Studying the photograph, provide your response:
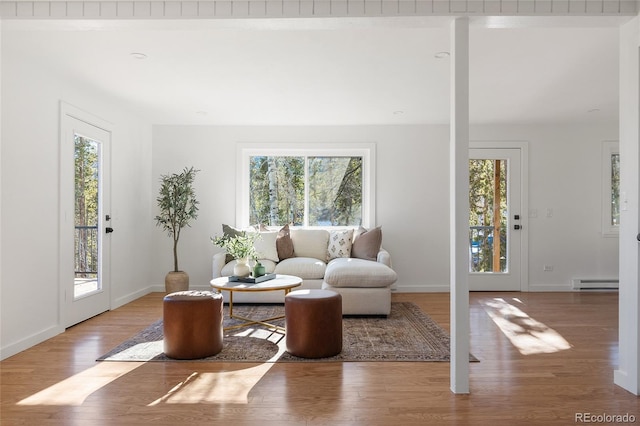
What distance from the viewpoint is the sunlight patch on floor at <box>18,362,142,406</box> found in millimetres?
2648

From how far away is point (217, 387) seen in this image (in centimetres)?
286

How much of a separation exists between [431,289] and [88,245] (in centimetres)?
435

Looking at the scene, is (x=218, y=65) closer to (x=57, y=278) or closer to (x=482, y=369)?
(x=57, y=278)

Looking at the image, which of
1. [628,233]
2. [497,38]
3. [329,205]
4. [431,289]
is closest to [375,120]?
[329,205]

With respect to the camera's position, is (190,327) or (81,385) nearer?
(81,385)

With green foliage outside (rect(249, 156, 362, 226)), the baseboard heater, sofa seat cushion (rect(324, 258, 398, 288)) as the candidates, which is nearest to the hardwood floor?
sofa seat cushion (rect(324, 258, 398, 288))

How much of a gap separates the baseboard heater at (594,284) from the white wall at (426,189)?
10cm

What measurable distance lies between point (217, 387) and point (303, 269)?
263 cm

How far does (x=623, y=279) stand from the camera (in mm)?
2902

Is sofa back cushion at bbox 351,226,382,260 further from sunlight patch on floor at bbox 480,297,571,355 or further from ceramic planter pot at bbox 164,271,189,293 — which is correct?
ceramic planter pot at bbox 164,271,189,293

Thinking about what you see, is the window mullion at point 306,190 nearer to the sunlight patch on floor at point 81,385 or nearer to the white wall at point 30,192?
the white wall at point 30,192

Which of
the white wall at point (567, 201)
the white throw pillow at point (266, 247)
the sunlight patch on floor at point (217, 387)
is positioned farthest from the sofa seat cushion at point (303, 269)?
the white wall at point (567, 201)

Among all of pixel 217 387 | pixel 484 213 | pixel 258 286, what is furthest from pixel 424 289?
pixel 217 387

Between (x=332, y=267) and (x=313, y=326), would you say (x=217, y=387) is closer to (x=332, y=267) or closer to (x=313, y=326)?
(x=313, y=326)
